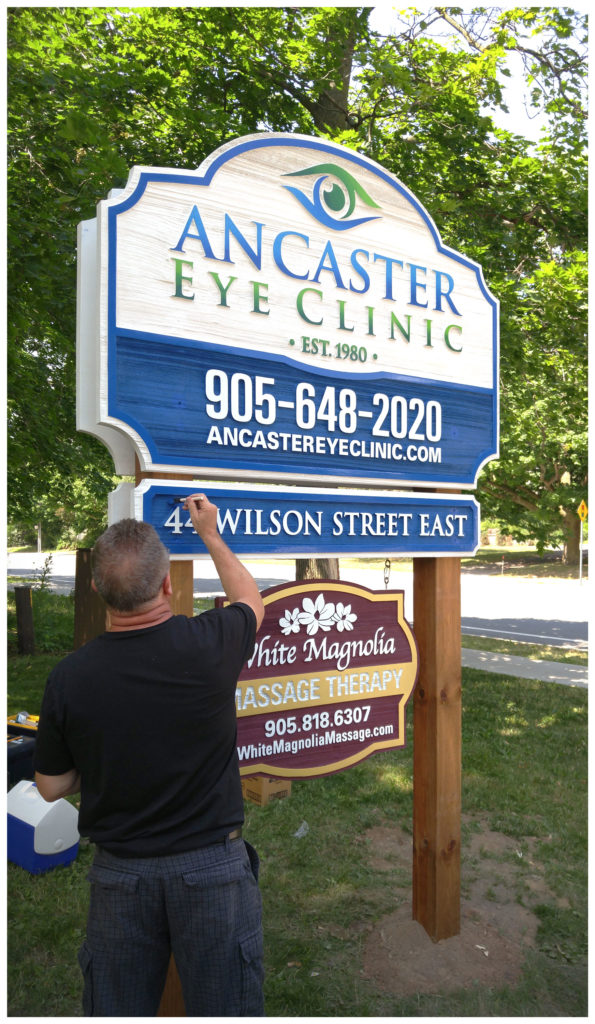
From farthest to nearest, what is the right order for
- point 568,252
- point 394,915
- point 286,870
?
point 568,252 < point 286,870 < point 394,915

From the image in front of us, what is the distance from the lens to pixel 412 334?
3383 mm

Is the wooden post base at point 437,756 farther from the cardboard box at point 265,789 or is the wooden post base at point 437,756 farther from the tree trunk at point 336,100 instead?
the tree trunk at point 336,100

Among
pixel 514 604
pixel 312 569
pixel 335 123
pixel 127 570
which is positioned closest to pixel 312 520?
pixel 127 570

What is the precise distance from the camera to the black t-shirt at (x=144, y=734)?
1.82 meters

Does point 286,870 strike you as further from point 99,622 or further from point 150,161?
point 150,161

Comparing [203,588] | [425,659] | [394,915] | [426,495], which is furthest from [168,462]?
[203,588]

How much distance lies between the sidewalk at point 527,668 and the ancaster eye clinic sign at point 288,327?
20.0 feet

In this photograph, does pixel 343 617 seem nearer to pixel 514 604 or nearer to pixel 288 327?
pixel 288 327

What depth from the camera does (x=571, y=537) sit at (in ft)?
92.0

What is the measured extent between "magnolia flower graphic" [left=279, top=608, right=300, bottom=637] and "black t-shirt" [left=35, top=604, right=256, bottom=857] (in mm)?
1035

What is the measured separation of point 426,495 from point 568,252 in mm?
5747

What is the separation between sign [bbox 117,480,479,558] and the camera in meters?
2.55

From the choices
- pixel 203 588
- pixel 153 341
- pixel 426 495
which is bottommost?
pixel 203 588

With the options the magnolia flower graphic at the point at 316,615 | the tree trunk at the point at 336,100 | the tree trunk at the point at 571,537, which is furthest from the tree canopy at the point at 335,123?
the tree trunk at the point at 571,537
